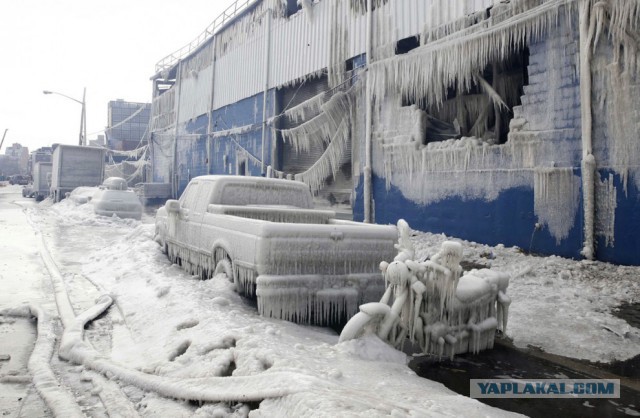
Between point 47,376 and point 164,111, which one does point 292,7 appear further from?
point 164,111

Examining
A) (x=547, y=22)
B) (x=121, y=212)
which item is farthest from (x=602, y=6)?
(x=121, y=212)

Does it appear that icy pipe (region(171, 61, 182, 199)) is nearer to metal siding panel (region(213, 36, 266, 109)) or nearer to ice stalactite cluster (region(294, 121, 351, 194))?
metal siding panel (region(213, 36, 266, 109))

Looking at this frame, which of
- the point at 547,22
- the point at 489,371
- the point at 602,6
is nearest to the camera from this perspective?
the point at 489,371

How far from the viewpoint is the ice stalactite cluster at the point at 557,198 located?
838 cm

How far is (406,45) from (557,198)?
21.9 feet

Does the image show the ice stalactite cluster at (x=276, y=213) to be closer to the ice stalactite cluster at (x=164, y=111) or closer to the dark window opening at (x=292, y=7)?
the dark window opening at (x=292, y=7)

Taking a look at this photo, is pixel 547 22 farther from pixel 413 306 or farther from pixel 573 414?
pixel 573 414

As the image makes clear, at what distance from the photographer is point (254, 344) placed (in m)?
3.77

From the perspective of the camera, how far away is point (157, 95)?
35.3m

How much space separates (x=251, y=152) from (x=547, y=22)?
46.6ft

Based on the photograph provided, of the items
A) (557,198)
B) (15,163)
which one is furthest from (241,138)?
(15,163)

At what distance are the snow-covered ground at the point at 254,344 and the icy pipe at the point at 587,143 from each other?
0.61m

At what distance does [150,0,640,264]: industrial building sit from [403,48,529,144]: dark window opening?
0.04m

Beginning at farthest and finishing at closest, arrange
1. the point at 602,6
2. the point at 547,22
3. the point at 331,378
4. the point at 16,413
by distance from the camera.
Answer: the point at 547,22 < the point at 602,6 < the point at 331,378 < the point at 16,413
